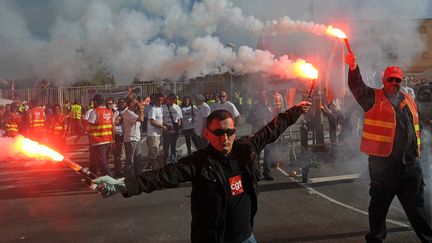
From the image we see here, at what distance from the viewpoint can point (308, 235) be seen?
4695 millimetres

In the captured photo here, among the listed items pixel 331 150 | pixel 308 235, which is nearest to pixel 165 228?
pixel 308 235

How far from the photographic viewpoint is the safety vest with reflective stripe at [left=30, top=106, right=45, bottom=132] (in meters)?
10.3

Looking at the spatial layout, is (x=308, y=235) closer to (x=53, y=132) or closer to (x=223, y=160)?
(x=223, y=160)

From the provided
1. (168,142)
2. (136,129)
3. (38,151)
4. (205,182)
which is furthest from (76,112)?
(205,182)

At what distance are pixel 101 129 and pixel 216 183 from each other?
5771mm

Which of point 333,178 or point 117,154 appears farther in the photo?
point 117,154

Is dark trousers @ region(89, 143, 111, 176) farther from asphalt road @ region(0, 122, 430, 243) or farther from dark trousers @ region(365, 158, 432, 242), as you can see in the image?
dark trousers @ region(365, 158, 432, 242)

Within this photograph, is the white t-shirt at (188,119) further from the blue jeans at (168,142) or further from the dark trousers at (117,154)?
the dark trousers at (117,154)

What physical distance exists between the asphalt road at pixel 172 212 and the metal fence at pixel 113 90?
7.88 metres

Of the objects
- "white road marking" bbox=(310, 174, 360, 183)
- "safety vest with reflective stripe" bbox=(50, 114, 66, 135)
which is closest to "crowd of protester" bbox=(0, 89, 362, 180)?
"safety vest with reflective stripe" bbox=(50, 114, 66, 135)

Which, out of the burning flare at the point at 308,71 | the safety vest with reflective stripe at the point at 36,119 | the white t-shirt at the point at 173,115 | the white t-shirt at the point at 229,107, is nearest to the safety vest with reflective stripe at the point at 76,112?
the safety vest with reflective stripe at the point at 36,119

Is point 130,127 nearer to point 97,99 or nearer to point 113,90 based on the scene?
point 97,99

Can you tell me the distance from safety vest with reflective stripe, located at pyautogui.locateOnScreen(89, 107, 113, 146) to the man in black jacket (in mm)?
5306

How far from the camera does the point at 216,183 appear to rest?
8.15 feet
